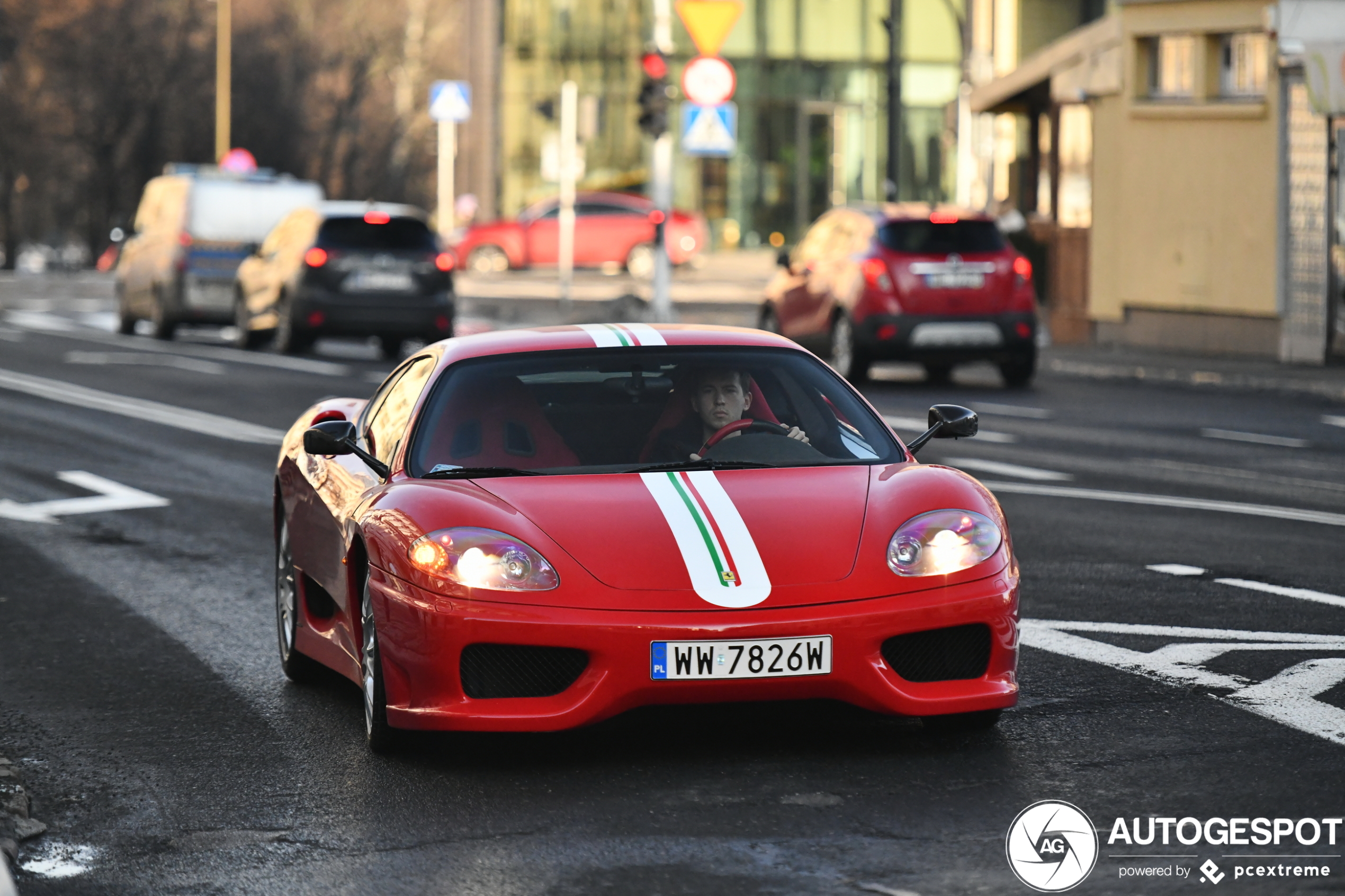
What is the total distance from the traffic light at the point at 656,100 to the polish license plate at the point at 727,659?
892 inches

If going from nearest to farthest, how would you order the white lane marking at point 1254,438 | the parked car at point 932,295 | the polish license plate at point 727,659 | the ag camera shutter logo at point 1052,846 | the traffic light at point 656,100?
the ag camera shutter logo at point 1052,846 → the polish license plate at point 727,659 → the white lane marking at point 1254,438 → the parked car at point 932,295 → the traffic light at point 656,100

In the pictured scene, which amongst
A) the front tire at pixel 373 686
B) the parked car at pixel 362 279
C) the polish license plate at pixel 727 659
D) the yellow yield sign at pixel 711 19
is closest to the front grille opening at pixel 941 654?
the polish license plate at pixel 727 659

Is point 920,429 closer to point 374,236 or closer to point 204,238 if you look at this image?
point 374,236

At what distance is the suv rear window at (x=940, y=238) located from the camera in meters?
22.1

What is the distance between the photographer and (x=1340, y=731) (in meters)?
6.61

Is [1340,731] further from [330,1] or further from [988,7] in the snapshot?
[330,1]

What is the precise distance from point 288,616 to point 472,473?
1488 millimetres

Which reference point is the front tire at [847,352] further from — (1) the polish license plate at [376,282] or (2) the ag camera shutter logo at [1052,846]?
(2) the ag camera shutter logo at [1052,846]

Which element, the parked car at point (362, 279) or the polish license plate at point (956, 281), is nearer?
the polish license plate at point (956, 281)

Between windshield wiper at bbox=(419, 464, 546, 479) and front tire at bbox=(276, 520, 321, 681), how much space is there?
1149 millimetres

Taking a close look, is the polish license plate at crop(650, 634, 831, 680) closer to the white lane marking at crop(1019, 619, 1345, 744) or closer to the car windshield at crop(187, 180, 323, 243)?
the white lane marking at crop(1019, 619, 1345, 744)

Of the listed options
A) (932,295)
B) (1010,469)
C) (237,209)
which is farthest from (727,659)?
(237,209)

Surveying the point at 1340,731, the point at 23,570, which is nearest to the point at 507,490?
the point at 1340,731

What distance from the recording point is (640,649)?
6.23m
